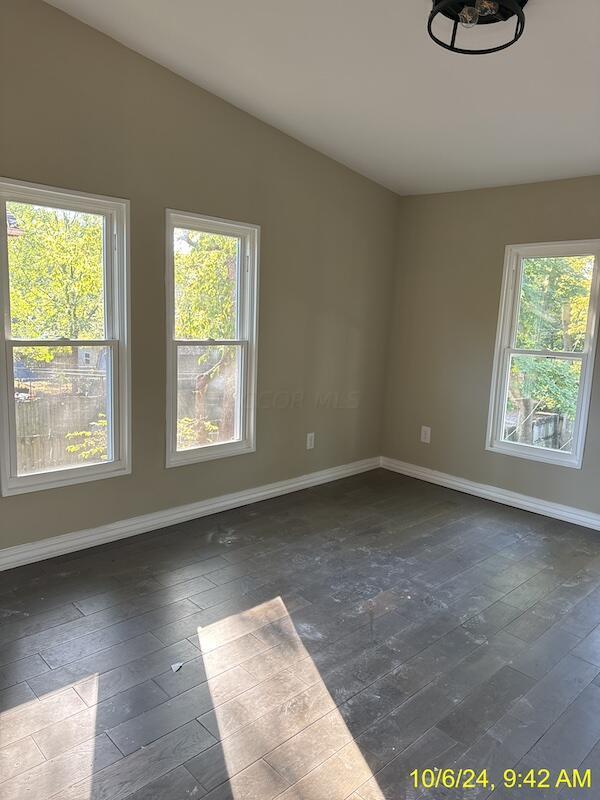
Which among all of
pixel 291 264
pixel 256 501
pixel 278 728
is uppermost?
pixel 291 264

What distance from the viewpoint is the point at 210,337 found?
139 inches

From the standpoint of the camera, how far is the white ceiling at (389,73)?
2.33 m

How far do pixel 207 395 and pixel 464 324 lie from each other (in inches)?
83.1

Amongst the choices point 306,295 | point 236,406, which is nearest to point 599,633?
point 236,406

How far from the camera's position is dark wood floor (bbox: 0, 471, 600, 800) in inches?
65.9

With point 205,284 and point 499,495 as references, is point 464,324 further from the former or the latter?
point 205,284

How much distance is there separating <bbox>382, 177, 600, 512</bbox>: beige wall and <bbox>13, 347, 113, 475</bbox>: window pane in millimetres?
2596

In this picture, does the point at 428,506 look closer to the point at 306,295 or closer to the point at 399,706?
the point at 306,295

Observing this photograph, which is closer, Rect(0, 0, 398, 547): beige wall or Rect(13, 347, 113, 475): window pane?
Rect(0, 0, 398, 547): beige wall

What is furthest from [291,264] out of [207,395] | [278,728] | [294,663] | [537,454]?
[278,728]

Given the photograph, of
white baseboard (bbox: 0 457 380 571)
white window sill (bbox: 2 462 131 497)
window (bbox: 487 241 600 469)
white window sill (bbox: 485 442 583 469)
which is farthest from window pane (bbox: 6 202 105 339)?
white window sill (bbox: 485 442 583 469)

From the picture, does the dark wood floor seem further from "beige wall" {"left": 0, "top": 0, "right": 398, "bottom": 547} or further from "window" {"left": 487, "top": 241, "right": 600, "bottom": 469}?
"window" {"left": 487, "top": 241, "right": 600, "bottom": 469}

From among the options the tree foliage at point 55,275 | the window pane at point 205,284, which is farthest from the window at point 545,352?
the tree foliage at point 55,275

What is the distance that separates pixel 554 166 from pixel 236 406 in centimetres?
261
